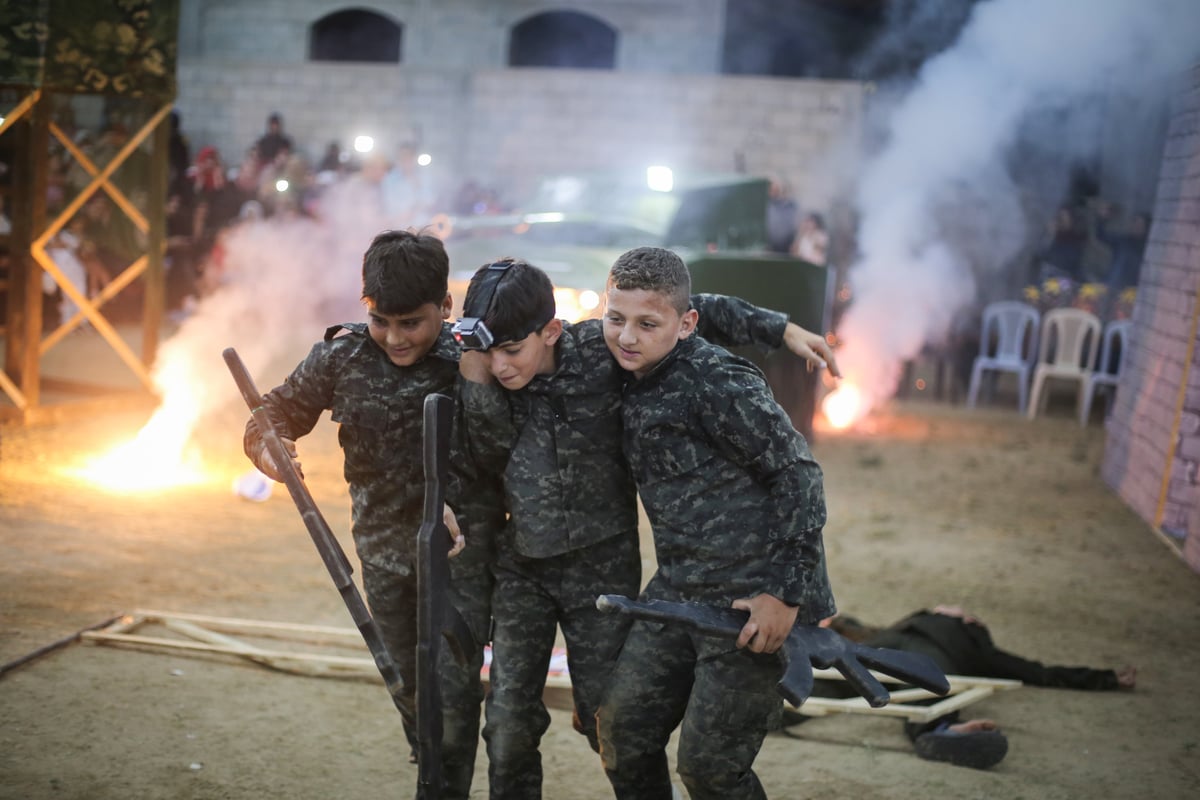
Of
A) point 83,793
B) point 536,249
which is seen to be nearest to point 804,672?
point 83,793

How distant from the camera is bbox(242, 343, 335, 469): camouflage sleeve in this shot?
12.0 ft

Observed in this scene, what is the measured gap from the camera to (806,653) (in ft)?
10.5

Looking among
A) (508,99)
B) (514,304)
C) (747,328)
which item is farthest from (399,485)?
(508,99)

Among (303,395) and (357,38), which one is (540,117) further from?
(303,395)

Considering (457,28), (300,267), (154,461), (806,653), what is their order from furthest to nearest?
(457,28)
(300,267)
(154,461)
(806,653)

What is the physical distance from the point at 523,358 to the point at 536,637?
0.83 meters

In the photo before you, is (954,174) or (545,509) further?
(954,174)

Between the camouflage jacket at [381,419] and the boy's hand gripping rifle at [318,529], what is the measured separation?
262mm

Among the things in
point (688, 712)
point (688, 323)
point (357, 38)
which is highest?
point (357, 38)

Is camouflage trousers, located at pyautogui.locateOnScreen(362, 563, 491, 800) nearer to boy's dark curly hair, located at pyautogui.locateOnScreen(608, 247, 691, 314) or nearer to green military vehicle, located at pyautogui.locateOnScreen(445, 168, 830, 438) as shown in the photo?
boy's dark curly hair, located at pyautogui.locateOnScreen(608, 247, 691, 314)

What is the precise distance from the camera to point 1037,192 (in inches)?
700

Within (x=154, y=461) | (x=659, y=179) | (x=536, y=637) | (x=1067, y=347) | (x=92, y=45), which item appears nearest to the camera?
(x=536, y=637)

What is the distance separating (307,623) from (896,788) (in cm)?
301

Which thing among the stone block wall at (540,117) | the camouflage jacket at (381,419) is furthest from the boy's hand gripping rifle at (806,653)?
the stone block wall at (540,117)
